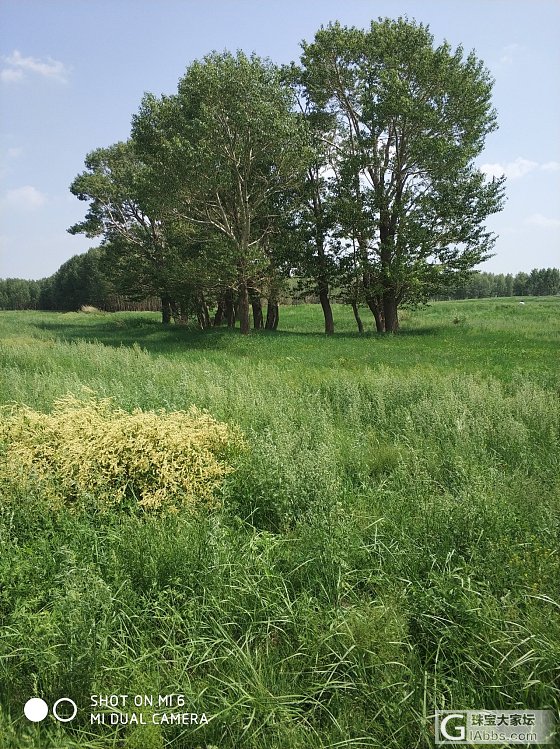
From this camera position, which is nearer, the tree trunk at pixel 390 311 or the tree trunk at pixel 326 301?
the tree trunk at pixel 390 311

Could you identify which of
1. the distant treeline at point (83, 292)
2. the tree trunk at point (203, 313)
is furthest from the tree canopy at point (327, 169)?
the distant treeline at point (83, 292)

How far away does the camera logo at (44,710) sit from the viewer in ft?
9.20

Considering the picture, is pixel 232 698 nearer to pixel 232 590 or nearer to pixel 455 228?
pixel 232 590

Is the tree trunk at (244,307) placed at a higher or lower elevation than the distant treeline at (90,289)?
lower

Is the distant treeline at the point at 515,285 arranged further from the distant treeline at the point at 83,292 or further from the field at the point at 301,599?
the field at the point at 301,599

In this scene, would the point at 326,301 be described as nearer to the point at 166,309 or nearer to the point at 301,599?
the point at 166,309

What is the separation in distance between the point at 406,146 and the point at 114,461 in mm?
25145

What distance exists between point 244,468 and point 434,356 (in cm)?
1307

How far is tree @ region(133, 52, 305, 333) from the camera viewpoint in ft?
68.9

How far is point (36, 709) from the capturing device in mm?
2842

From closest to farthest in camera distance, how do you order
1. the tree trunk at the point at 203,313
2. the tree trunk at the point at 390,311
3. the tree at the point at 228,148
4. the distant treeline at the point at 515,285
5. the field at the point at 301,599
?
1. the field at the point at 301,599
2. the tree at the point at 228,148
3. the tree trunk at the point at 390,311
4. the tree trunk at the point at 203,313
5. the distant treeline at the point at 515,285

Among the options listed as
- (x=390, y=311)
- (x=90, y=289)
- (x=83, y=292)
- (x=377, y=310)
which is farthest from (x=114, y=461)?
(x=83, y=292)

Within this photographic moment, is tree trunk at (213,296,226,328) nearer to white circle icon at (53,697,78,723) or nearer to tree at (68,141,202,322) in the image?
tree at (68,141,202,322)

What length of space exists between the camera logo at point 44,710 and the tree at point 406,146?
23.9 metres
